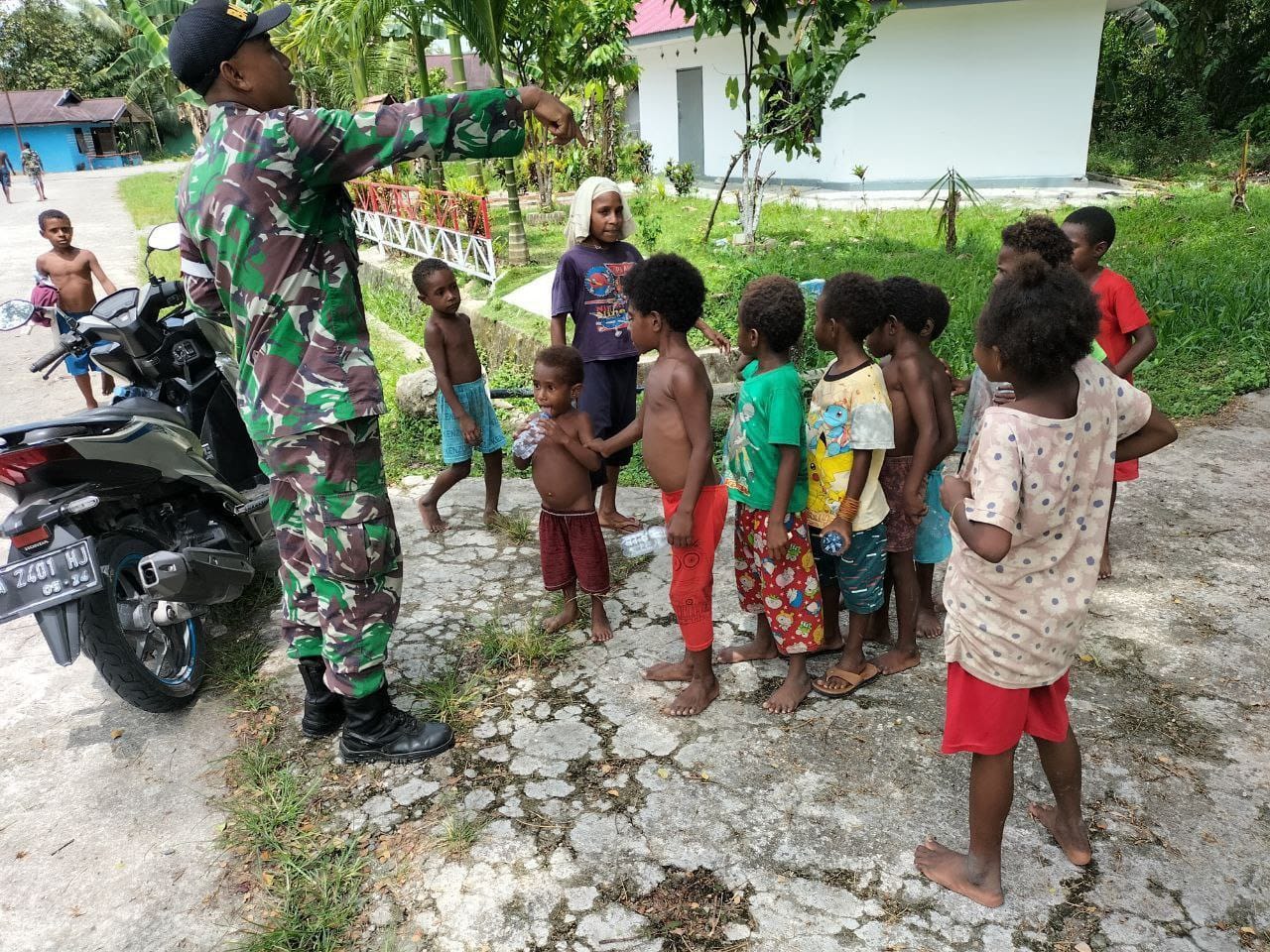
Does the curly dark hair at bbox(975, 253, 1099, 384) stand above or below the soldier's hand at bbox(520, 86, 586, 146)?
below

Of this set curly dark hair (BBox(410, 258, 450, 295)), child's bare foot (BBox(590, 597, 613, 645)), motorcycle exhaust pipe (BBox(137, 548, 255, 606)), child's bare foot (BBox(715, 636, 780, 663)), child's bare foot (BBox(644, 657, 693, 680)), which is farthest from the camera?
curly dark hair (BBox(410, 258, 450, 295))

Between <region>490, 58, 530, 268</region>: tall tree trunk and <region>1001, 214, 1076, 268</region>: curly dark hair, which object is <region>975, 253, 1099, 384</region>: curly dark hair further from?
<region>490, 58, 530, 268</region>: tall tree trunk

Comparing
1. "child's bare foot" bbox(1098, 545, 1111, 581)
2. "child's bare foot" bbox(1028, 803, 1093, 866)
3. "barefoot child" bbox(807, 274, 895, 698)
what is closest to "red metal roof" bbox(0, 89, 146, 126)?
"barefoot child" bbox(807, 274, 895, 698)

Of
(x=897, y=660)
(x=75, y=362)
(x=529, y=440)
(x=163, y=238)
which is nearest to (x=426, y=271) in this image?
(x=163, y=238)

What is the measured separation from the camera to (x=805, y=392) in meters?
5.47

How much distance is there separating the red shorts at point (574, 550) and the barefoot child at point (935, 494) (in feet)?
3.90

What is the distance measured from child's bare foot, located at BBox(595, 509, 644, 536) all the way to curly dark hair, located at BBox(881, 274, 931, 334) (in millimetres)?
1855

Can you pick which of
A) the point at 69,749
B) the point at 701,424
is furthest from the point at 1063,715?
the point at 69,749

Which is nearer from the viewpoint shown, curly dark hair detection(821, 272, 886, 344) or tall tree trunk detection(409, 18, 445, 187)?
curly dark hair detection(821, 272, 886, 344)

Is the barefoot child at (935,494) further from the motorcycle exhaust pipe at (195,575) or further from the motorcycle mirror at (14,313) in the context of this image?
the motorcycle mirror at (14,313)

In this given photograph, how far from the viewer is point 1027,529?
192cm

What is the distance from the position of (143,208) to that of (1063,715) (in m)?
22.7

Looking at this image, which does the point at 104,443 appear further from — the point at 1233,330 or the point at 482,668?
the point at 1233,330

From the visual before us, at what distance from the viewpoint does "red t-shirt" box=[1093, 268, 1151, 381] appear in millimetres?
3328
